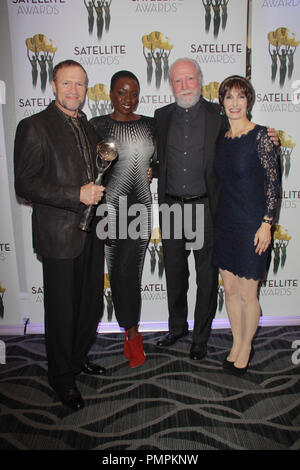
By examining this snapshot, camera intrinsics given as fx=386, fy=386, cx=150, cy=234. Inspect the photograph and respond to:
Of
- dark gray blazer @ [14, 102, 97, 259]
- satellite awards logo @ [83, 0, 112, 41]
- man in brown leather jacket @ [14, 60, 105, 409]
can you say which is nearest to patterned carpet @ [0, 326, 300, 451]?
man in brown leather jacket @ [14, 60, 105, 409]

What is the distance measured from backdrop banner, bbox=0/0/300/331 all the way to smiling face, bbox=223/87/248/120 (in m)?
1.03

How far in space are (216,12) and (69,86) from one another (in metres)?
1.82

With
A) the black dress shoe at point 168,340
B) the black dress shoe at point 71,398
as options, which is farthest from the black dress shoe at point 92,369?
the black dress shoe at point 168,340

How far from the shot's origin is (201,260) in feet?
10.5

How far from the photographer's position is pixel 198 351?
3.28 m

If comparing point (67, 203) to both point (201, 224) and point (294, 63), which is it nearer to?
point (201, 224)

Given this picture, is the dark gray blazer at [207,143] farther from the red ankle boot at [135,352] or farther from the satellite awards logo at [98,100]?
the red ankle boot at [135,352]

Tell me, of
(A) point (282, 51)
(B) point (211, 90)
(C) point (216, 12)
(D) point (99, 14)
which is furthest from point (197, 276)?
(D) point (99, 14)

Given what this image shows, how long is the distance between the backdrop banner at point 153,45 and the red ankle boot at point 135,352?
208 centimetres

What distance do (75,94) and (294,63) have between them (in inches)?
88.7

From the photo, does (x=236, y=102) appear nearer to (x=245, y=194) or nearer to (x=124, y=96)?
(x=245, y=194)

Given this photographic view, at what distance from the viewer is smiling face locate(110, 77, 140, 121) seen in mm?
2889

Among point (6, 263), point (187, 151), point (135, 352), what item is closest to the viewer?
point (187, 151)

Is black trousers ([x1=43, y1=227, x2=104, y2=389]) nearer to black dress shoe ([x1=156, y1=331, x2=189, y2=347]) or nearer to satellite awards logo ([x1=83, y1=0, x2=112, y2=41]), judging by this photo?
black dress shoe ([x1=156, y1=331, x2=189, y2=347])
